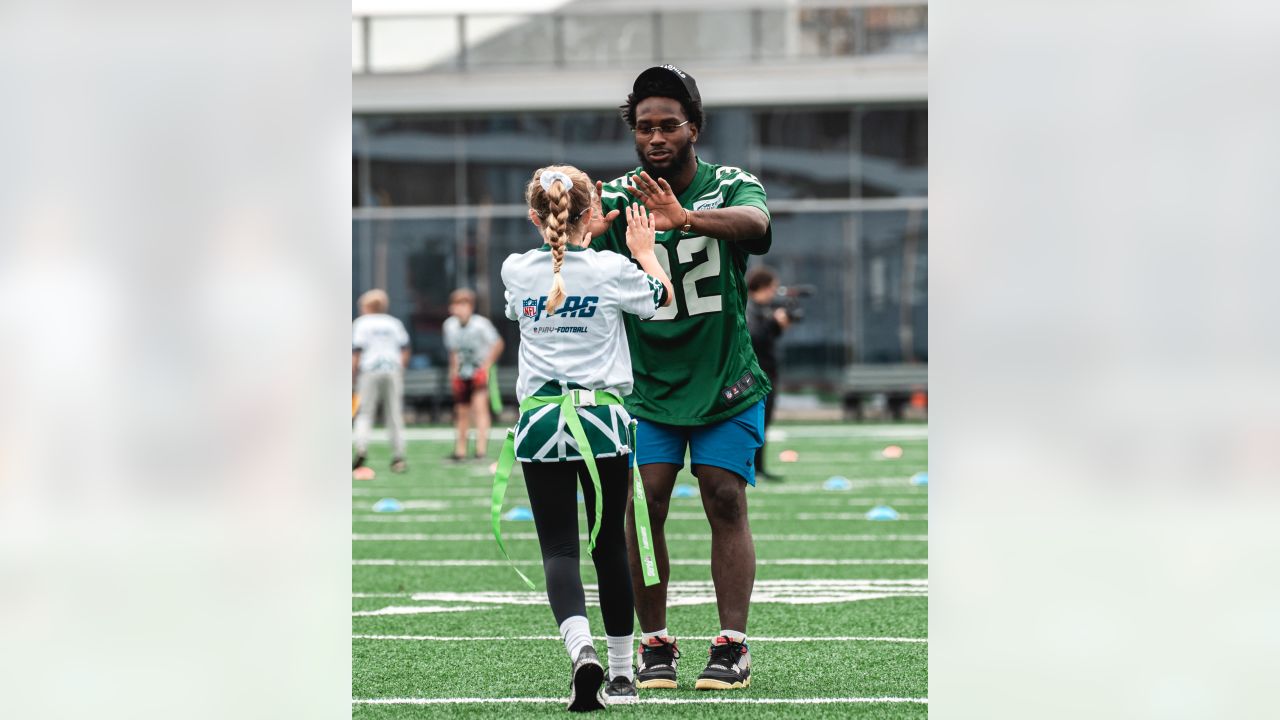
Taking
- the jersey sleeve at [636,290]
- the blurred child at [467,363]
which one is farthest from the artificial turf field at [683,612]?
the blurred child at [467,363]

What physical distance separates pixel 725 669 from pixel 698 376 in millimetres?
947

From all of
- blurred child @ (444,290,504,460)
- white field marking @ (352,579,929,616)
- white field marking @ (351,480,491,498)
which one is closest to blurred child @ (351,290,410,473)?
blurred child @ (444,290,504,460)

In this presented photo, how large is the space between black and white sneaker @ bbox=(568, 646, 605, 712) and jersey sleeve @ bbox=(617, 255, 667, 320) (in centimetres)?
101

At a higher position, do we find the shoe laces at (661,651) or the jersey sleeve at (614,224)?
the jersey sleeve at (614,224)

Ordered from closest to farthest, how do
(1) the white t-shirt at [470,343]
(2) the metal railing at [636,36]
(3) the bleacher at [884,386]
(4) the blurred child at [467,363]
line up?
(4) the blurred child at [467,363] < (1) the white t-shirt at [470,343] < (3) the bleacher at [884,386] < (2) the metal railing at [636,36]

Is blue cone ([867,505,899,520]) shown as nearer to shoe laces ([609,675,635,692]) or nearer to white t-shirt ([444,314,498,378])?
shoe laces ([609,675,635,692])

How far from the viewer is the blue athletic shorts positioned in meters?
5.47

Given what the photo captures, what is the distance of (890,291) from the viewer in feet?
92.9

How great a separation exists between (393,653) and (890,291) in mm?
22647

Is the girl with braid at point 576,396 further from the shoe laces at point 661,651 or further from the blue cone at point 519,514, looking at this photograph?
the blue cone at point 519,514

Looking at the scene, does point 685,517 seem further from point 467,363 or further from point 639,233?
point 639,233

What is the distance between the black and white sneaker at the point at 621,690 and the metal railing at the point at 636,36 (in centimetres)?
2361

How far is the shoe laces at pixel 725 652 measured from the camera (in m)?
5.44
